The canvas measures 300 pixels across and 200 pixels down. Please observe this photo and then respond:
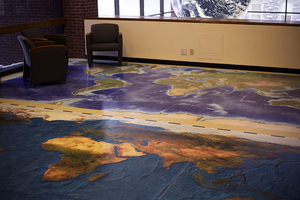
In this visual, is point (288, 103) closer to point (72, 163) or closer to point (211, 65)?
point (211, 65)

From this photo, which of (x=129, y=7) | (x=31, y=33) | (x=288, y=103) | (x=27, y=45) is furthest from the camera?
(x=129, y=7)

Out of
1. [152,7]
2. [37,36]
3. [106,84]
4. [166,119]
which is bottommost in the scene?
[166,119]

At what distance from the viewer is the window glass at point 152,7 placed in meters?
11.2

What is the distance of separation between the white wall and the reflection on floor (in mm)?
771

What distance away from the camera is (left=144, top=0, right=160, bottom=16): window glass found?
11211mm

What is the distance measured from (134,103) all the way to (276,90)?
2.40 m

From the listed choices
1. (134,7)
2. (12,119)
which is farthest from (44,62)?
(134,7)

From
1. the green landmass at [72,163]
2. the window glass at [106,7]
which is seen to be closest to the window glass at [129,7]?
the window glass at [106,7]

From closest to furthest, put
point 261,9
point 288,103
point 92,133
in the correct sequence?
point 92,133 < point 288,103 < point 261,9

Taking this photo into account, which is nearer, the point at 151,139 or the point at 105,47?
the point at 151,139

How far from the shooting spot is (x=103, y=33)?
738cm

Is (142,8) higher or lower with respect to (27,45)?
higher

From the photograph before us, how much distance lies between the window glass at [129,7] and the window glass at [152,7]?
0.43 meters

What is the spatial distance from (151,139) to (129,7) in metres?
7.72
